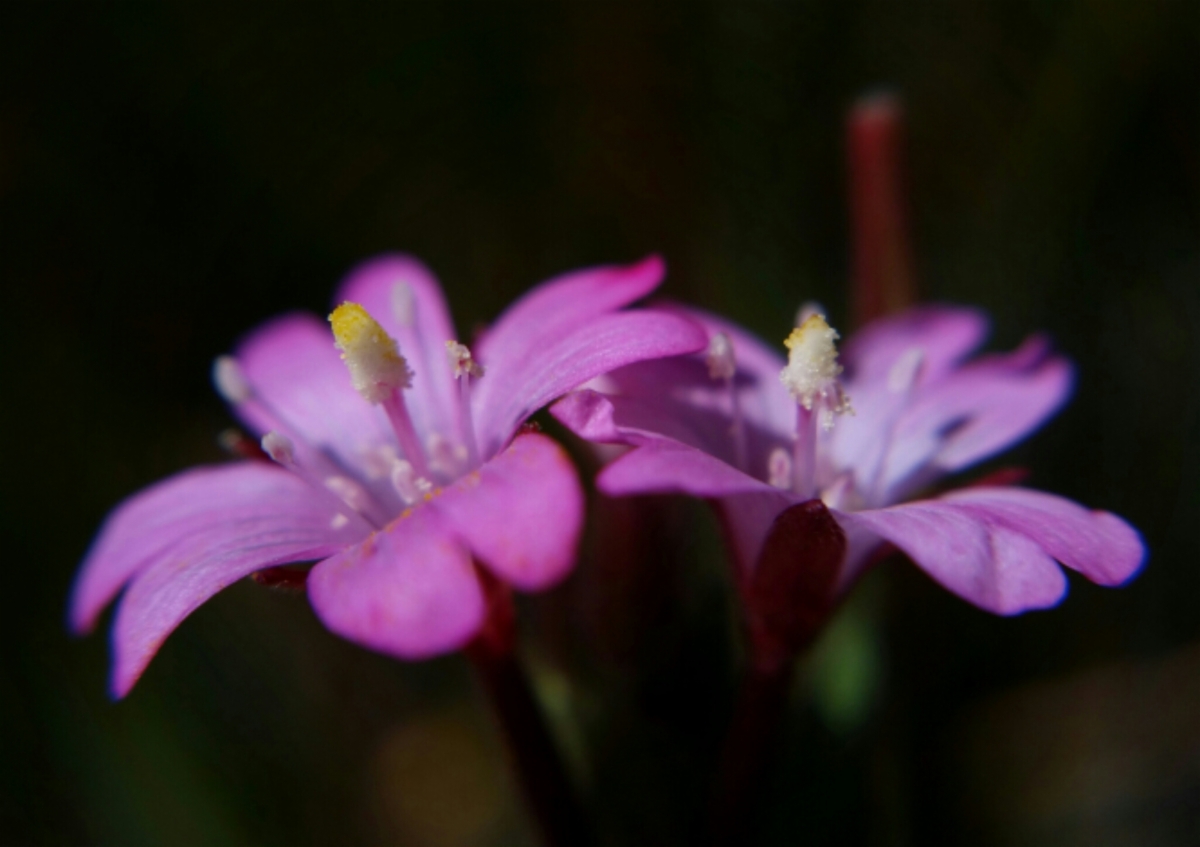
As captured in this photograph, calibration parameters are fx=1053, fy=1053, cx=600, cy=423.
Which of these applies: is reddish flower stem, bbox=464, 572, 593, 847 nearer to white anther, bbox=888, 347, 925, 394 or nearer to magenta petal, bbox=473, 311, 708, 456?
magenta petal, bbox=473, 311, 708, 456

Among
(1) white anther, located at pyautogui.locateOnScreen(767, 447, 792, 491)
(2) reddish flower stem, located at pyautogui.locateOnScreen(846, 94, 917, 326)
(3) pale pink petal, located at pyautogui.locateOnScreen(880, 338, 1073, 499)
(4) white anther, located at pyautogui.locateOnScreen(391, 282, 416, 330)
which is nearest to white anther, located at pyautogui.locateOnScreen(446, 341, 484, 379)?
(4) white anther, located at pyautogui.locateOnScreen(391, 282, 416, 330)

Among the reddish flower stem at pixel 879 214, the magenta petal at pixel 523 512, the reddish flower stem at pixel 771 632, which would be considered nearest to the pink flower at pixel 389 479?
the magenta petal at pixel 523 512

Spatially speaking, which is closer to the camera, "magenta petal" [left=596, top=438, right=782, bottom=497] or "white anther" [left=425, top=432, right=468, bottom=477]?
"magenta petal" [left=596, top=438, right=782, bottom=497]

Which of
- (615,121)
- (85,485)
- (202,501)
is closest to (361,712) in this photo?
(85,485)

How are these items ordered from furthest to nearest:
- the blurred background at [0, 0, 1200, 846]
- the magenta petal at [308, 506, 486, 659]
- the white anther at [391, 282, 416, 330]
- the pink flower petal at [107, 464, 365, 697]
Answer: the blurred background at [0, 0, 1200, 846] → the white anther at [391, 282, 416, 330] → the pink flower petal at [107, 464, 365, 697] → the magenta petal at [308, 506, 486, 659]

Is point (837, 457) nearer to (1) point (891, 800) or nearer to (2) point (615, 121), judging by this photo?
(1) point (891, 800)
